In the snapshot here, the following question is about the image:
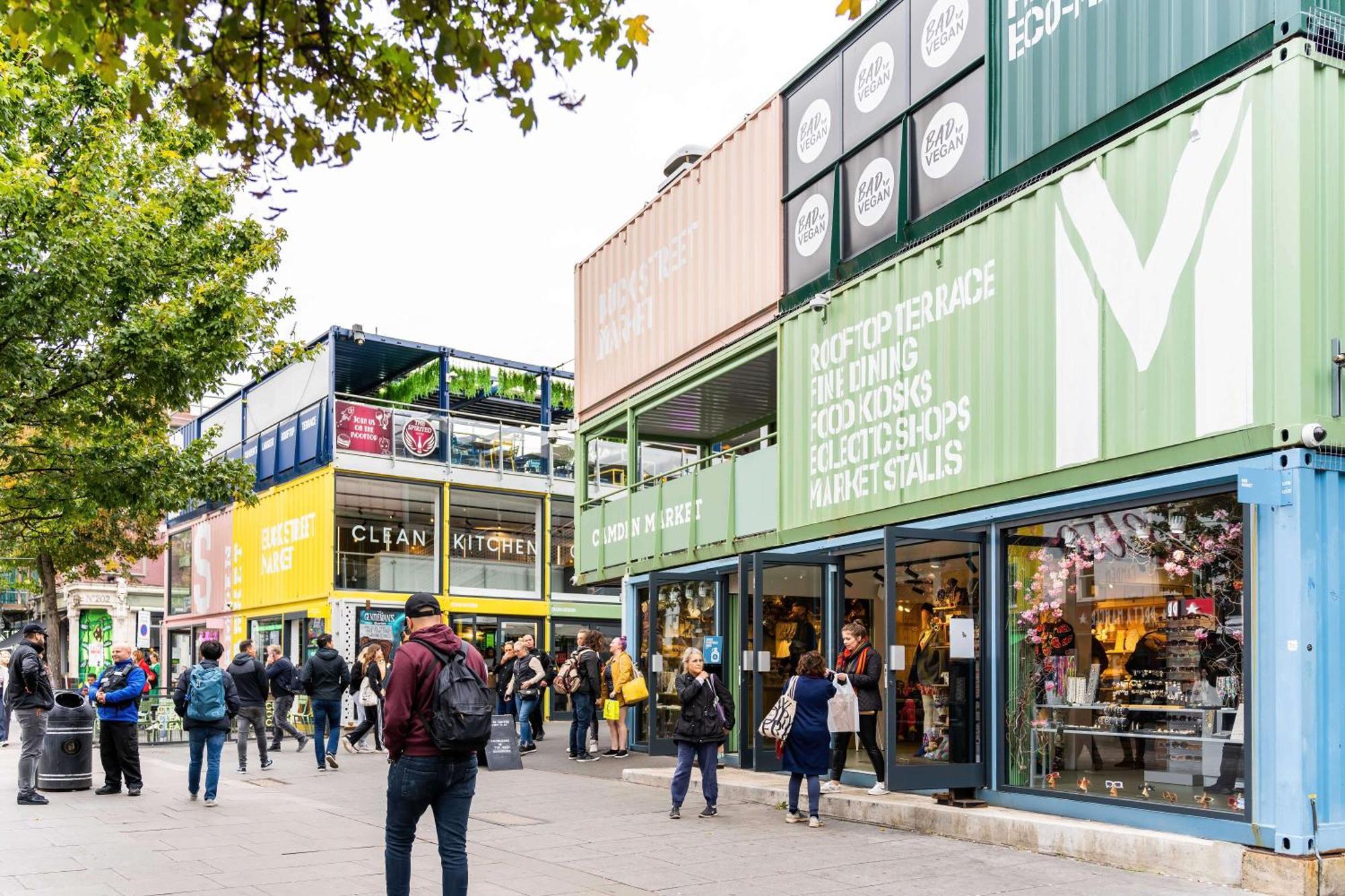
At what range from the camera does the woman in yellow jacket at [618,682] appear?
57.3 ft

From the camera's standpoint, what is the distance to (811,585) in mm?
14281

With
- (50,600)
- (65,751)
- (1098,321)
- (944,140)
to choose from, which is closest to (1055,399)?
(1098,321)

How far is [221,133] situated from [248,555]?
89.1ft

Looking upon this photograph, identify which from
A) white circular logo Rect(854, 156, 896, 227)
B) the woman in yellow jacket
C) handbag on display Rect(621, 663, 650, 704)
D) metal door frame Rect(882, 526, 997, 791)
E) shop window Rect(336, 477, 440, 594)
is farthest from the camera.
A: shop window Rect(336, 477, 440, 594)

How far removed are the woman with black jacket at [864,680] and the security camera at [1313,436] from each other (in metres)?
5.10

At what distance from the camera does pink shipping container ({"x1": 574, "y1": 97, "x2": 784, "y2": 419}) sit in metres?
15.3

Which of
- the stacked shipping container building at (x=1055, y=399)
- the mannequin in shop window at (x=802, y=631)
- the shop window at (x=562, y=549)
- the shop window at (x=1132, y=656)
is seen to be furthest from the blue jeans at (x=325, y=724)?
the shop window at (x=562, y=549)

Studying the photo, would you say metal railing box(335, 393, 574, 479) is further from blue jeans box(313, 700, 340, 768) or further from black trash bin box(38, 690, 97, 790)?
black trash bin box(38, 690, 97, 790)

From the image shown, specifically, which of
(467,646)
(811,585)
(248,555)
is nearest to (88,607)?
(248,555)

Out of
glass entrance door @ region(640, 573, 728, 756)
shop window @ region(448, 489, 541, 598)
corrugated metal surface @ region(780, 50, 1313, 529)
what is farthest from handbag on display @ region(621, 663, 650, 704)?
shop window @ region(448, 489, 541, 598)

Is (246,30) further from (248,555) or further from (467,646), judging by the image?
(248,555)

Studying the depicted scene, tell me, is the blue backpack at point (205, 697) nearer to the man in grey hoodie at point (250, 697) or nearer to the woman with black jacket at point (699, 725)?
the man in grey hoodie at point (250, 697)

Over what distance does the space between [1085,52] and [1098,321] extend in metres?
2.30

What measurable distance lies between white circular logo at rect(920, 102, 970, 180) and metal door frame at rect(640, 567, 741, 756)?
5.95 m
